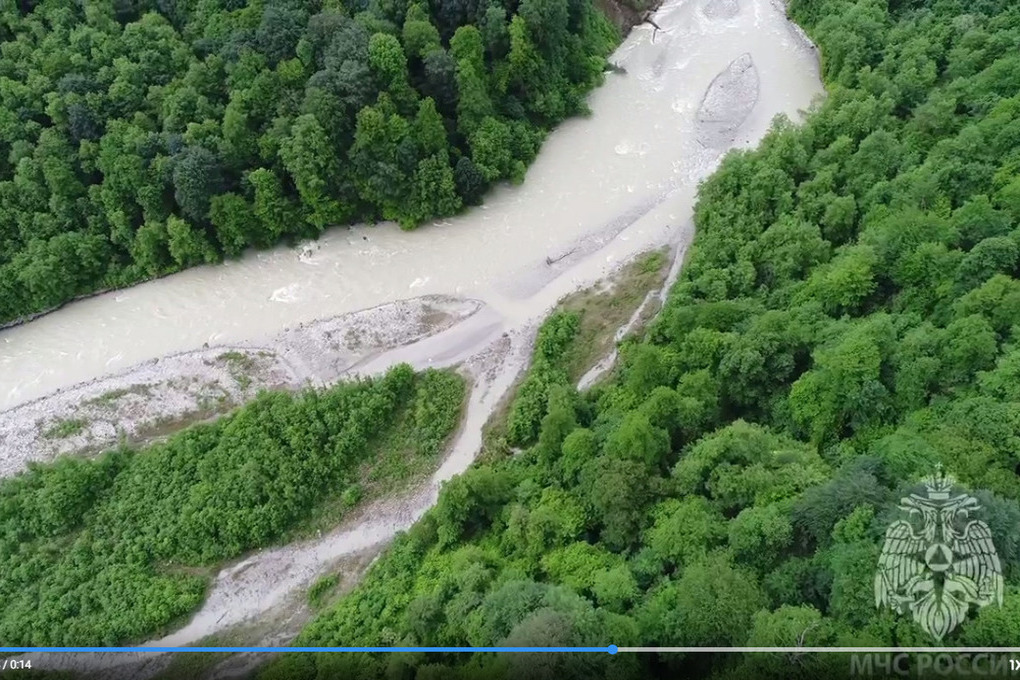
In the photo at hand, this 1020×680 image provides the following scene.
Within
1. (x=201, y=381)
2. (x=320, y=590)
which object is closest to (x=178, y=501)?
(x=201, y=381)

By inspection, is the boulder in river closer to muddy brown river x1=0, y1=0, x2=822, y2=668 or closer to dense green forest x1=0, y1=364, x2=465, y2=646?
muddy brown river x1=0, y1=0, x2=822, y2=668

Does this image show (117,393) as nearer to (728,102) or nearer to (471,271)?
A: (471,271)

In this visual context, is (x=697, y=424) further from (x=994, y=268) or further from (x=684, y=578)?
(x=994, y=268)

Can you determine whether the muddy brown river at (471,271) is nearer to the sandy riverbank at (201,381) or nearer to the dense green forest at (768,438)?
the sandy riverbank at (201,381)

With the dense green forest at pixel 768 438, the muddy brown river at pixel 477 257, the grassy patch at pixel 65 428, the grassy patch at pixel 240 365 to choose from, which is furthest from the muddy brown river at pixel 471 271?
the dense green forest at pixel 768 438

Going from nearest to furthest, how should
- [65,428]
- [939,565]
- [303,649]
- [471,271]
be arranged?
[939,565] < [303,649] < [65,428] < [471,271]

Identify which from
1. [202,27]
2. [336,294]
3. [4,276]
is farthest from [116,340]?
[202,27]
